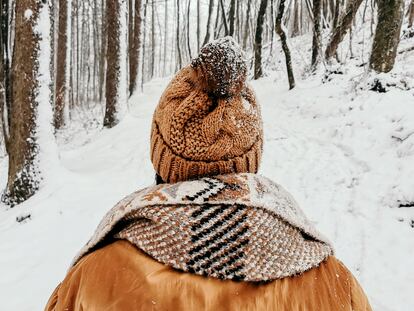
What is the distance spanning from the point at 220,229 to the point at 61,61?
45.3ft

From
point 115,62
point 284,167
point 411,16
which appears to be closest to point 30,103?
point 284,167

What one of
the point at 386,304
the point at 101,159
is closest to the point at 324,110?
the point at 101,159

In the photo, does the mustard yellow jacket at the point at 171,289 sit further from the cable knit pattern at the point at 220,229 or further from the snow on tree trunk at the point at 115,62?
the snow on tree trunk at the point at 115,62

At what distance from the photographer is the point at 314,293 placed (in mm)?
1050

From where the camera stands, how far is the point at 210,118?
118 centimetres

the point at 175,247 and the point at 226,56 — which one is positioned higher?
the point at 226,56

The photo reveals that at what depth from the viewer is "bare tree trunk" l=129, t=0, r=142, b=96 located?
46.6ft

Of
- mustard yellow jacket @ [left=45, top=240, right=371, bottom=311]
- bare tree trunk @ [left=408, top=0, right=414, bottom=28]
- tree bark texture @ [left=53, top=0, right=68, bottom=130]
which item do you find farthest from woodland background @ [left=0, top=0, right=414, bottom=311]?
tree bark texture @ [left=53, top=0, right=68, bottom=130]

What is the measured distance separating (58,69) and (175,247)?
540 inches

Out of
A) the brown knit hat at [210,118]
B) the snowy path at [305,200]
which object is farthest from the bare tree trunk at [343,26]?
the brown knit hat at [210,118]

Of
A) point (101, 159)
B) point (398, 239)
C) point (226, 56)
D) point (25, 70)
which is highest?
point (226, 56)

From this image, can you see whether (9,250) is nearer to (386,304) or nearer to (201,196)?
(386,304)

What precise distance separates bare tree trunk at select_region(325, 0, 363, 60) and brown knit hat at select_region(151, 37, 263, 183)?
1032 centimetres

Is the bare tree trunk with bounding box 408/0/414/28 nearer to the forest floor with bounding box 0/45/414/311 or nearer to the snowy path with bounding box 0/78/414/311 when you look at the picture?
the forest floor with bounding box 0/45/414/311
